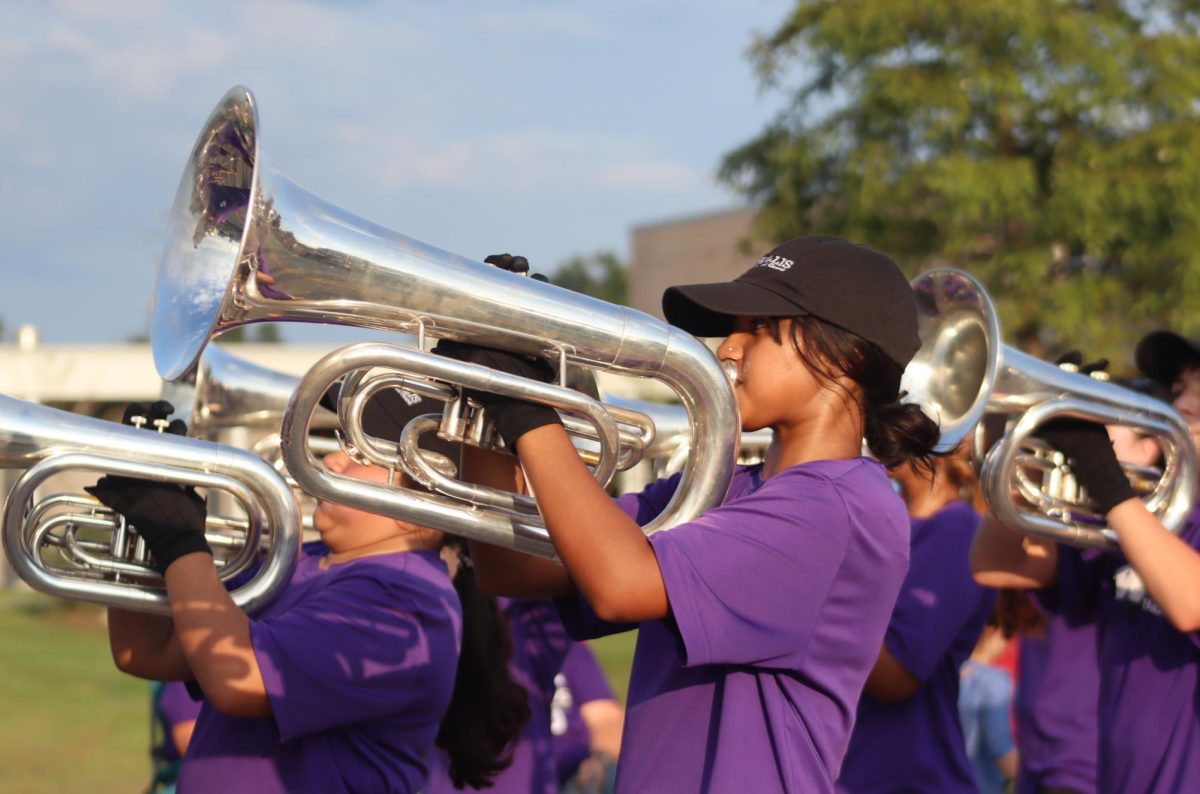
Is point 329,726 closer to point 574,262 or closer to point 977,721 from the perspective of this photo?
point 977,721

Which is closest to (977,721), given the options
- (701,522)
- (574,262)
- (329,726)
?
(329,726)

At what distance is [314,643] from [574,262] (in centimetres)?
8909

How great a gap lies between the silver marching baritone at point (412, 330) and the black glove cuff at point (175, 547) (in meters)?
0.68

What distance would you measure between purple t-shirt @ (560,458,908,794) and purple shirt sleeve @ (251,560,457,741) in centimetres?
84

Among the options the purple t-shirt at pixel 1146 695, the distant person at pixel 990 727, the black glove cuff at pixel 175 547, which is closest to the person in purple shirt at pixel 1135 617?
the purple t-shirt at pixel 1146 695

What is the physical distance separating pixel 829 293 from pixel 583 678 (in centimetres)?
305

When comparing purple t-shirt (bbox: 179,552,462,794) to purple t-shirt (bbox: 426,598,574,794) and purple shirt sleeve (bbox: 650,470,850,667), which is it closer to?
purple t-shirt (bbox: 426,598,574,794)

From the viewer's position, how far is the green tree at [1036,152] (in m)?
13.9

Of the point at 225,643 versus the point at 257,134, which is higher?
the point at 257,134

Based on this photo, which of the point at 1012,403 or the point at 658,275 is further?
the point at 658,275

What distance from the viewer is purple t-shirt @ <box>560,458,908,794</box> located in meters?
2.29

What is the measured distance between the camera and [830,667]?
2471 millimetres

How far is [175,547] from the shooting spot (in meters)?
3.13

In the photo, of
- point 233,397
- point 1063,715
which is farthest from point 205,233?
point 1063,715
